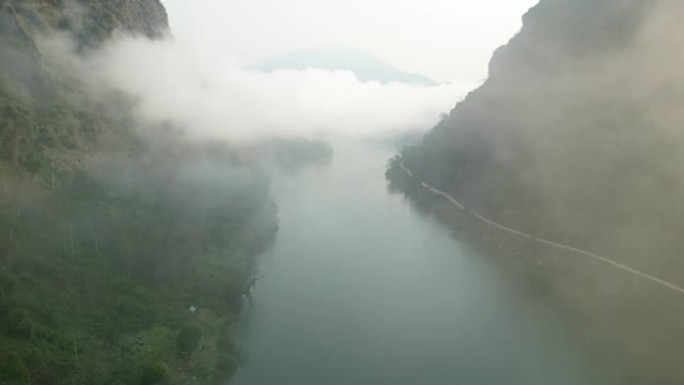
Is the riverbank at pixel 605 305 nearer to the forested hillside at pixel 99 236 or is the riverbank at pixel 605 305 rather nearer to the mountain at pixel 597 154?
the mountain at pixel 597 154

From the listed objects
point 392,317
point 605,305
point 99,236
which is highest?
point 99,236

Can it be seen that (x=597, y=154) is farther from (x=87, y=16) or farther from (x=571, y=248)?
(x=87, y=16)

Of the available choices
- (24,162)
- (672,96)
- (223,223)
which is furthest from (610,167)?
(24,162)

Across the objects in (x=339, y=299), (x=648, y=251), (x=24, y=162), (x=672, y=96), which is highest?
(x=672, y=96)

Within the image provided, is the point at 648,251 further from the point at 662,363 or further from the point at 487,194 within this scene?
the point at 487,194

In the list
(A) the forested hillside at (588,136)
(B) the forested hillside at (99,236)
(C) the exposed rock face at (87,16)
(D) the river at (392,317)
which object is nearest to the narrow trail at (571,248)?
(A) the forested hillside at (588,136)

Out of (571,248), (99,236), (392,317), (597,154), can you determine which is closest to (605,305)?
(571,248)
